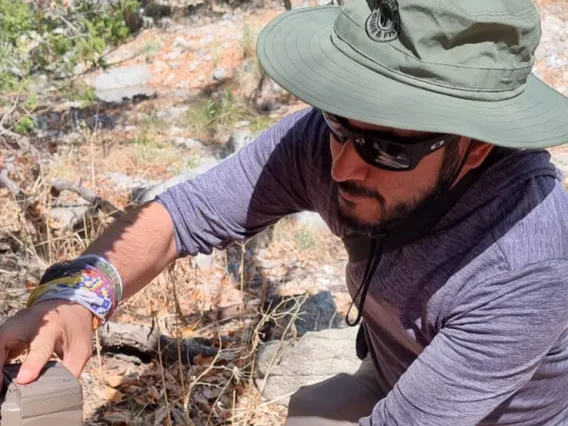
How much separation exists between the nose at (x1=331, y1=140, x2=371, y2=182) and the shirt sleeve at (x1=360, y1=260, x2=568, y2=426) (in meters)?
0.42

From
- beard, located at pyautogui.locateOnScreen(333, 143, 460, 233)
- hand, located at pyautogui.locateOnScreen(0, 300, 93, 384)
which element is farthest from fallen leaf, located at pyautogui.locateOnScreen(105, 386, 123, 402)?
beard, located at pyautogui.locateOnScreen(333, 143, 460, 233)

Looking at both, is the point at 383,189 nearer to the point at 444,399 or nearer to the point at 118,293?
the point at 444,399

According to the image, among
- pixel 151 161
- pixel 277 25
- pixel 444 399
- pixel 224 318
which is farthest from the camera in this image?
pixel 151 161

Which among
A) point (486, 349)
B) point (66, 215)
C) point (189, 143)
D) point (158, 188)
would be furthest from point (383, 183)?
point (189, 143)

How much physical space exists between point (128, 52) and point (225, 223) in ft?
28.8

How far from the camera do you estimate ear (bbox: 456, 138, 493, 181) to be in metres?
2.15

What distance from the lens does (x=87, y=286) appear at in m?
2.27

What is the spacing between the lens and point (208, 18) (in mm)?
11625

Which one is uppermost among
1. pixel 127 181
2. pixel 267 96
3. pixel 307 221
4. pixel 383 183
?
pixel 383 183

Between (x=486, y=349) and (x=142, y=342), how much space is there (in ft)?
6.94

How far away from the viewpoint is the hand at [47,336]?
1.92 m

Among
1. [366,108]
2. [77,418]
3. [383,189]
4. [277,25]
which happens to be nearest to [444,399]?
[383,189]

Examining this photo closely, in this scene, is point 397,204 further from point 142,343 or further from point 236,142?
point 236,142

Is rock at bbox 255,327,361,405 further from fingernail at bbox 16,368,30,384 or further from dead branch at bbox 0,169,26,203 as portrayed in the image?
fingernail at bbox 16,368,30,384
